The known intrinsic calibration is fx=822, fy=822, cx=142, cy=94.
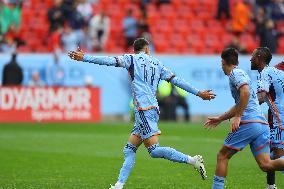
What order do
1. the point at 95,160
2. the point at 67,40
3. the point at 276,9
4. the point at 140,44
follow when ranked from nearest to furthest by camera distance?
the point at 140,44 → the point at 95,160 → the point at 67,40 → the point at 276,9

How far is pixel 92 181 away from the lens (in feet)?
43.7

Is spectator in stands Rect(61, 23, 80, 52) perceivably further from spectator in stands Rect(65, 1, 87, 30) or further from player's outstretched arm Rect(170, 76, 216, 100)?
player's outstretched arm Rect(170, 76, 216, 100)

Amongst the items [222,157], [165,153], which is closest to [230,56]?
[222,157]

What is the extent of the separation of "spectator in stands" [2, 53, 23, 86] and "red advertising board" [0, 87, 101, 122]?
74 cm

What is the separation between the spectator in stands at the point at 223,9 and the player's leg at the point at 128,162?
70.4ft

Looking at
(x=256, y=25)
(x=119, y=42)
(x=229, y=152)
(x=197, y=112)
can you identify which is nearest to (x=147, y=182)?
(x=229, y=152)

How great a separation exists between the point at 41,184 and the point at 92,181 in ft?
3.02

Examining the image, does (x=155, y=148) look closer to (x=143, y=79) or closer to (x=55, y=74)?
(x=143, y=79)

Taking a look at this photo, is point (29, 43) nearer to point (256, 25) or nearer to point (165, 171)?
point (256, 25)

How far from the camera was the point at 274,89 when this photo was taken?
39.1 ft

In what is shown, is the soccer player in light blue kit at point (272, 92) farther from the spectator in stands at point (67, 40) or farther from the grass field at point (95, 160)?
the spectator in stands at point (67, 40)

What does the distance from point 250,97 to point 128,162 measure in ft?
7.15

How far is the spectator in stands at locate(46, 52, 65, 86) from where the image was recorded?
28.1m

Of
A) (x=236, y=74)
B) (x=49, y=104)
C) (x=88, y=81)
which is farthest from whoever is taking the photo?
(x=88, y=81)
